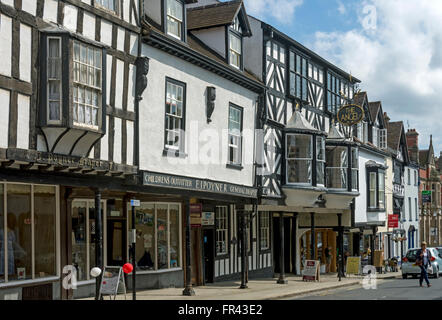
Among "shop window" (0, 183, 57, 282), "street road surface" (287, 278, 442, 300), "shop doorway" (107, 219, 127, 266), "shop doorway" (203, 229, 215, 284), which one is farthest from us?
"shop doorway" (203, 229, 215, 284)

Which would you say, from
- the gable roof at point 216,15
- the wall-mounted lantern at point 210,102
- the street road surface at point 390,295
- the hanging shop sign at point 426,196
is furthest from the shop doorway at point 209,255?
the hanging shop sign at point 426,196

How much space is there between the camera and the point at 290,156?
88.4ft

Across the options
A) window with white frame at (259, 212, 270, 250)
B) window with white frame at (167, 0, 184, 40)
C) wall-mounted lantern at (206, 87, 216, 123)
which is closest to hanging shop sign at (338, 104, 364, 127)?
window with white frame at (259, 212, 270, 250)

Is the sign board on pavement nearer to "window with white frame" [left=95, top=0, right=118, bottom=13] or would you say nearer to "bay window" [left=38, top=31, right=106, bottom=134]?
"bay window" [left=38, top=31, right=106, bottom=134]

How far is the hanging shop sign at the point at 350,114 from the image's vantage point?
31.7m

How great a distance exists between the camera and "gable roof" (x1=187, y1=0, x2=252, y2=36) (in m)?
22.6

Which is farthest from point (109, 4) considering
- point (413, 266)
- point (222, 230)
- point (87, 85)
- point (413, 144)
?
point (413, 144)

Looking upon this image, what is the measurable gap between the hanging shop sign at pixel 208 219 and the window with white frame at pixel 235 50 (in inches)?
229

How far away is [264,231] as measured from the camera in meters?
29.2

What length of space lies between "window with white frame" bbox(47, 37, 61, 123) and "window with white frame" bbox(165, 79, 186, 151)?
16.8ft

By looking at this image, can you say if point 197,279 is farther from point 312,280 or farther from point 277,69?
point 277,69

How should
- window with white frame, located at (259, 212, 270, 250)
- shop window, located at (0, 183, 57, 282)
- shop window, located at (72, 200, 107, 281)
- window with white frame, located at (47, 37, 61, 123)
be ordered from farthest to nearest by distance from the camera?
window with white frame, located at (259, 212, 270, 250), shop window, located at (72, 200, 107, 281), shop window, located at (0, 183, 57, 282), window with white frame, located at (47, 37, 61, 123)
